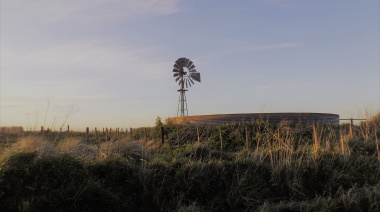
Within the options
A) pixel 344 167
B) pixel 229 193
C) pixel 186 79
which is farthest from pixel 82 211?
pixel 186 79

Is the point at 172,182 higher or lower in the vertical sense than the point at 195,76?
lower

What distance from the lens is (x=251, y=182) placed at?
6.58 m

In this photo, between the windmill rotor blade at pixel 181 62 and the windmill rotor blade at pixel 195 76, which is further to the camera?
the windmill rotor blade at pixel 181 62

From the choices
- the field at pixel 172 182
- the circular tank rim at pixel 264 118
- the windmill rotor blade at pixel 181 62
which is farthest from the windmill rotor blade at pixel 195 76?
the field at pixel 172 182

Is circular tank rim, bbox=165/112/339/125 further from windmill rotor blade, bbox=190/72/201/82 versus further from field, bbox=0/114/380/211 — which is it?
field, bbox=0/114/380/211

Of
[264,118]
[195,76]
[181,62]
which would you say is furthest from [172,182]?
[181,62]

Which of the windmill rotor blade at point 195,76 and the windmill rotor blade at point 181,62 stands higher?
the windmill rotor blade at point 181,62

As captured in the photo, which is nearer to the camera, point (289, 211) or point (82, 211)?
point (82, 211)

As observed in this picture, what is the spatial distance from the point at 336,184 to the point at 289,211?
75.0 inches

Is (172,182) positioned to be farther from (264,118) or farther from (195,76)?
(195,76)

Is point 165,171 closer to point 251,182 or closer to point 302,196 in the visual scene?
point 251,182

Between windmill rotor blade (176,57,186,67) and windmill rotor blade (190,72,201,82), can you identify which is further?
windmill rotor blade (176,57,186,67)

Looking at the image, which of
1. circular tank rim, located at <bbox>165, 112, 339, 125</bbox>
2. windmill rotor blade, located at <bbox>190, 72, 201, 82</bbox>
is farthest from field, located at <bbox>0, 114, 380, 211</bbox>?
windmill rotor blade, located at <bbox>190, 72, 201, 82</bbox>

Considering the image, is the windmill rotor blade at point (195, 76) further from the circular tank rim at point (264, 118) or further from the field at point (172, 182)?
the field at point (172, 182)
